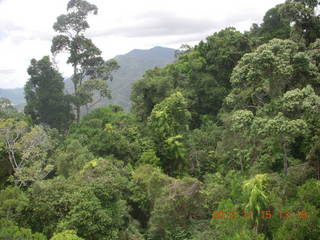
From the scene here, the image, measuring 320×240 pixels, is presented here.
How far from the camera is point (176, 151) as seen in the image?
17219mm

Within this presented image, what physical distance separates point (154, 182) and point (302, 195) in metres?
6.02

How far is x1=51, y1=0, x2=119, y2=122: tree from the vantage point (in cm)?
2019

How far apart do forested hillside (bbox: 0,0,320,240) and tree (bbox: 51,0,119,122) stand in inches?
2.8

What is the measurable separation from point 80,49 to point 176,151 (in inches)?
395

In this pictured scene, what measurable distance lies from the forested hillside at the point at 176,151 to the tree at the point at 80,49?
0.07 metres

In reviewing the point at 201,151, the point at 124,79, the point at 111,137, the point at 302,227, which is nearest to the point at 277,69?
the point at 302,227

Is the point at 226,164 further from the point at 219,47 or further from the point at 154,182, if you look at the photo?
the point at 219,47

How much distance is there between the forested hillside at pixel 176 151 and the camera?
31.8ft

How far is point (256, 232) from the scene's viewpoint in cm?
838

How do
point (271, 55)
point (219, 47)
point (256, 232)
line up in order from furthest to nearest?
point (219, 47) → point (271, 55) → point (256, 232)

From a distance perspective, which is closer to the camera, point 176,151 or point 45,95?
point 176,151

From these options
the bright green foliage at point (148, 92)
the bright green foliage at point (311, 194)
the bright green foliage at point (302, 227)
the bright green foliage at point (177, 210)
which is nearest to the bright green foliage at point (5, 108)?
the bright green foliage at point (148, 92)

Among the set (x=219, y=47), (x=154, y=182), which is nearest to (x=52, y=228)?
(x=154, y=182)

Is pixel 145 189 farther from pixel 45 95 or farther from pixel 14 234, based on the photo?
pixel 45 95
